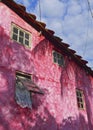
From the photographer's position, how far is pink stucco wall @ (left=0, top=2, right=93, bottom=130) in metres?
9.56

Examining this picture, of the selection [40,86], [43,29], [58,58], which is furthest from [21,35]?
[58,58]

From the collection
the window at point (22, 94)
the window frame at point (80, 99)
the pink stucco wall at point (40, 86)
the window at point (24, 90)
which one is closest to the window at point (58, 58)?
the pink stucco wall at point (40, 86)

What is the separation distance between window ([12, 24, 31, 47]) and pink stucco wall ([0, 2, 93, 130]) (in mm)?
245

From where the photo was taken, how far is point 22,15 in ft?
37.5

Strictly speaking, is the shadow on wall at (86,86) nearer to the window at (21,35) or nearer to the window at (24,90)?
the window at (21,35)

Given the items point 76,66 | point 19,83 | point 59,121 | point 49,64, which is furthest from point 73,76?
point 19,83

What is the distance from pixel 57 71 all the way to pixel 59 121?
2.78m

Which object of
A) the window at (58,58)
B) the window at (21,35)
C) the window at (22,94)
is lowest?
the window at (22,94)

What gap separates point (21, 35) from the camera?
446 inches

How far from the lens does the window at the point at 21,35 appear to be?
1092cm

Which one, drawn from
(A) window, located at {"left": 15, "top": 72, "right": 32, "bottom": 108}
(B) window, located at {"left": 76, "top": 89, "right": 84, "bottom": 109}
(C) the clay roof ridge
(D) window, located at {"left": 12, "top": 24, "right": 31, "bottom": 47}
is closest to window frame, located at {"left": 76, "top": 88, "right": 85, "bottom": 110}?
(B) window, located at {"left": 76, "top": 89, "right": 84, "bottom": 109}

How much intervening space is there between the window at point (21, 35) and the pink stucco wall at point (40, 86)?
245 mm

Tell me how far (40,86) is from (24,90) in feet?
4.28

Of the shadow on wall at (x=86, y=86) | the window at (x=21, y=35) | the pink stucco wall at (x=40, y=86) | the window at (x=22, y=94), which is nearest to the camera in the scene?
the pink stucco wall at (x=40, y=86)
